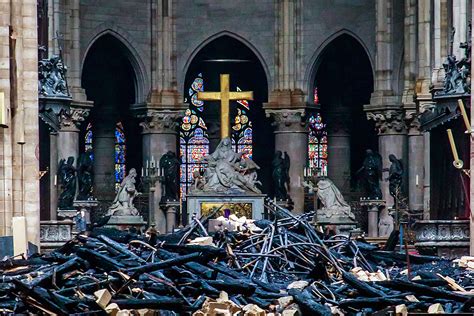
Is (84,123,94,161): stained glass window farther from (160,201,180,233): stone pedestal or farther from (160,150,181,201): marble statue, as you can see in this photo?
(160,201,180,233): stone pedestal

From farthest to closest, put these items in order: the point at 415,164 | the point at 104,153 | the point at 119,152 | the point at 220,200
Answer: the point at 119,152
the point at 104,153
the point at 415,164
the point at 220,200

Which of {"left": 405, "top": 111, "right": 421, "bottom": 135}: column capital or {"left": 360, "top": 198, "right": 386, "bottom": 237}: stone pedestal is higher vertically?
{"left": 405, "top": 111, "right": 421, "bottom": 135}: column capital

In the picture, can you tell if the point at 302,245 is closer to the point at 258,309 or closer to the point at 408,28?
the point at 258,309

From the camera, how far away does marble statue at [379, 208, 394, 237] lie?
68.4 m

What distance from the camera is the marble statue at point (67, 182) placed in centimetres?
6399

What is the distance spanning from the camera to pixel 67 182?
213ft

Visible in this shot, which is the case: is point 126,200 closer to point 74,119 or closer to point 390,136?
point 74,119

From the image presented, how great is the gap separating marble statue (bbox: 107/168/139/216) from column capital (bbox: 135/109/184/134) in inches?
93.0

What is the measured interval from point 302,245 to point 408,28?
34.3 m

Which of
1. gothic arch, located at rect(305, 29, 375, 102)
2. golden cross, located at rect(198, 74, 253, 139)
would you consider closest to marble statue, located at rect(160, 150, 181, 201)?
golden cross, located at rect(198, 74, 253, 139)

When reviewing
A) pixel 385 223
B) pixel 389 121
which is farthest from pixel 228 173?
pixel 389 121

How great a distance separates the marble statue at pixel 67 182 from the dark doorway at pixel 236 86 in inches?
400

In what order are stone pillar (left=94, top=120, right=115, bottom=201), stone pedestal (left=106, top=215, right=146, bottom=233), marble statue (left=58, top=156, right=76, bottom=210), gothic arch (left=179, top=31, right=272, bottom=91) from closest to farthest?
marble statue (left=58, top=156, right=76, bottom=210) → stone pedestal (left=106, top=215, right=146, bottom=233) → gothic arch (left=179, top=31, right=272, bottom=91) → stone pillar (left=94, top=120, right=115, bottom=201)

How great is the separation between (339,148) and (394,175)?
7638 mm
